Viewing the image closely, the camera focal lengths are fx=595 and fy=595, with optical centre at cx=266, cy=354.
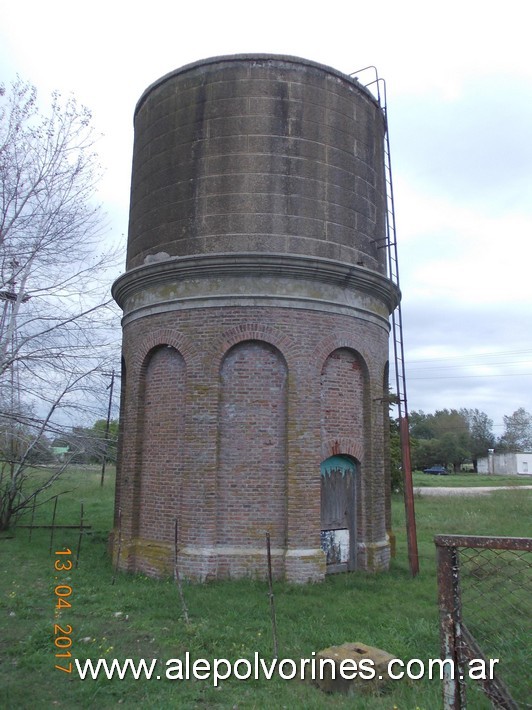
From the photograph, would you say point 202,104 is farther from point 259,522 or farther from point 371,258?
point 259,522

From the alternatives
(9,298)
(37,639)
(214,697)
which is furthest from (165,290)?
(214,697)

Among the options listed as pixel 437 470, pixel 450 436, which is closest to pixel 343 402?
pixel 437 470

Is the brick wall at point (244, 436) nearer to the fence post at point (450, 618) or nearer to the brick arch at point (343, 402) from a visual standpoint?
the brick arch at point (343, 402)

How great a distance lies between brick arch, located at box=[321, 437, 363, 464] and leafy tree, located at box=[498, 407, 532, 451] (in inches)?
3922

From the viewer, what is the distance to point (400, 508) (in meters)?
26.7

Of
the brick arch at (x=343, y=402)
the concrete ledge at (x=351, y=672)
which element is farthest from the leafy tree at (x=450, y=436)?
the concrete ledge at (x=351, y=672)

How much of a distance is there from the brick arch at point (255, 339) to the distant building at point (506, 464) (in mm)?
75670

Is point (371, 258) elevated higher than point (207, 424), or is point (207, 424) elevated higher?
point (371, 258)

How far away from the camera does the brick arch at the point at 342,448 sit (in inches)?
471

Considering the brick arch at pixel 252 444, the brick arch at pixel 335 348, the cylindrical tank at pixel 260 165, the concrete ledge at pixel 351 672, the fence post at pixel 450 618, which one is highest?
the cylindrical tank at pixel 260 165

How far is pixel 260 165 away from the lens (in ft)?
39.9

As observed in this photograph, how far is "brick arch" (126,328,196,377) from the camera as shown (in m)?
12.0

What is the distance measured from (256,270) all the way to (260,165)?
2.24 metres

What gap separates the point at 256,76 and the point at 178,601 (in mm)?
10335
